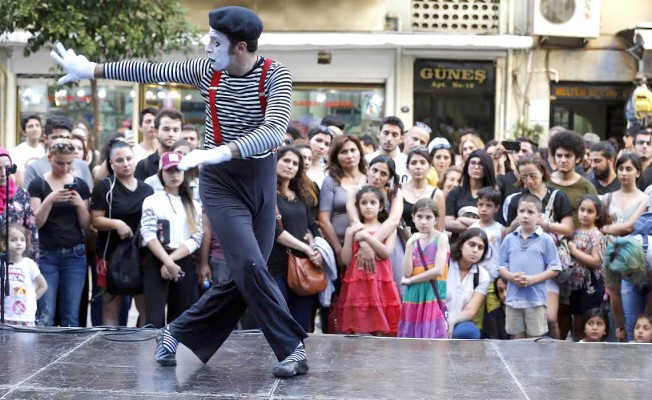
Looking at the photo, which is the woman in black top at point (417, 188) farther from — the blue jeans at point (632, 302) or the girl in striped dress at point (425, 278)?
the blue jeans at point (632, 302)

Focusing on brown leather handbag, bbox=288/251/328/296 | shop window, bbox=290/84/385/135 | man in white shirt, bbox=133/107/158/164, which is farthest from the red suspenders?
shop window, bbox=290/84/385/135

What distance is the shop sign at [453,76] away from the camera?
1828cm

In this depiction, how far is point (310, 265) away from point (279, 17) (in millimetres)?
10546

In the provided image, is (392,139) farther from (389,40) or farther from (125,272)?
(389,40)

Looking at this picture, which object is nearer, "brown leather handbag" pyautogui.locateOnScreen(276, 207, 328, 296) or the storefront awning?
"brown leather handbag" pyautogui.locateOnScreen(276, 207, 328, 296)

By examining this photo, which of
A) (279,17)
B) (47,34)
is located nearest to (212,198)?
(47,34)

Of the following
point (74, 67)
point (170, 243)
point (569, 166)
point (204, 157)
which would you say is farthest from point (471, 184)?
point (204, 157)

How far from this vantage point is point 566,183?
29.0ft

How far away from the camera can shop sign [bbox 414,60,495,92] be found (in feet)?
60.0

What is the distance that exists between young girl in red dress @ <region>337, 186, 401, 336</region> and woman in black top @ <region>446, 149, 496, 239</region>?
2.90ft

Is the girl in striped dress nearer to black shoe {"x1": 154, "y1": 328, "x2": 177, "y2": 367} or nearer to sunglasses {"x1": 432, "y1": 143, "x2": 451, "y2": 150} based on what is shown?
sunglasses {"x1": 432, "y1": 143, "x2": 451, "y2": 150}

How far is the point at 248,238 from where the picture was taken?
5.56 m

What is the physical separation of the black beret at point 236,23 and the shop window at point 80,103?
41.7 feet

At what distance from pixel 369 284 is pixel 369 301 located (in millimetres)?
128
